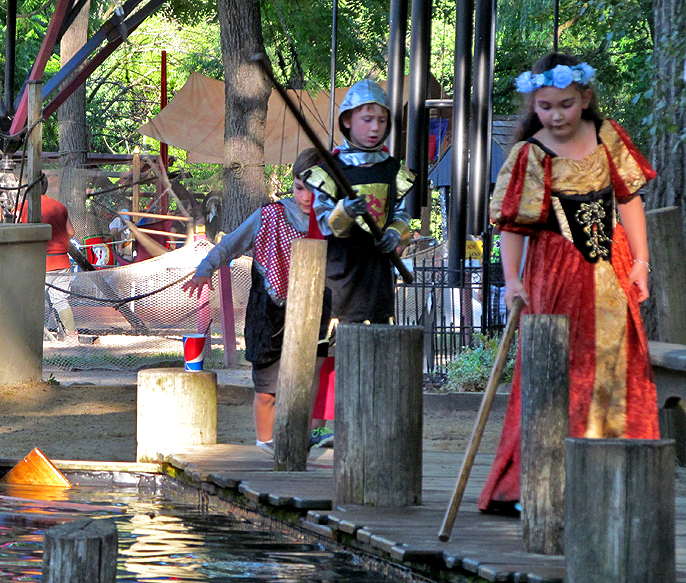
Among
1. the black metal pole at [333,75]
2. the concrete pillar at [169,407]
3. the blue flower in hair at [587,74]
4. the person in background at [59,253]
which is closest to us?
the blue flower in hair at [587,74]

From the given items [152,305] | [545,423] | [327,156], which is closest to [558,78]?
[327,156]

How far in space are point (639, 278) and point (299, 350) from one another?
1.57 meters

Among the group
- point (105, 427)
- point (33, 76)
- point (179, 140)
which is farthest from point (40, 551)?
point (179, 140)

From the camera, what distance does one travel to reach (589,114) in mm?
3947

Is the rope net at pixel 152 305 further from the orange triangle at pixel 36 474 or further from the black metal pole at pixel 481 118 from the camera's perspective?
the orange triangle at pixel 36 474

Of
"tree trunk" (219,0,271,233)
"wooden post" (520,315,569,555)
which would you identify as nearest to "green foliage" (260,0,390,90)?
"tree trunk" (219,0,271,233)

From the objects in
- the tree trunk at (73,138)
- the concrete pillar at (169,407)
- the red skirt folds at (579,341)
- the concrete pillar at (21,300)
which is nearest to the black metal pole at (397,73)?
the concrete pillar at (169,407)

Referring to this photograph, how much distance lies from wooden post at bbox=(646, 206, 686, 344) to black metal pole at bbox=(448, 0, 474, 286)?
56.8 inches

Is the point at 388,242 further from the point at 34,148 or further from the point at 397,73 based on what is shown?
the point at 34,148

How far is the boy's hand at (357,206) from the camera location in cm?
443

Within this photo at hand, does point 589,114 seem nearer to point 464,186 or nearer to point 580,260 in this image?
point 580,260

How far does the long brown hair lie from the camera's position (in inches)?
154

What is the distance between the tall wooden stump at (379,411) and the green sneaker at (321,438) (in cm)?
133

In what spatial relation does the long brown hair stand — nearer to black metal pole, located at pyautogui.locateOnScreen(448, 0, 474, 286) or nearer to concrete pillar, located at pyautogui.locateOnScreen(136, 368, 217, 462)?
concrete pillar, located at pyautogui.locateOnScreen(136, 368, 217, 462)
